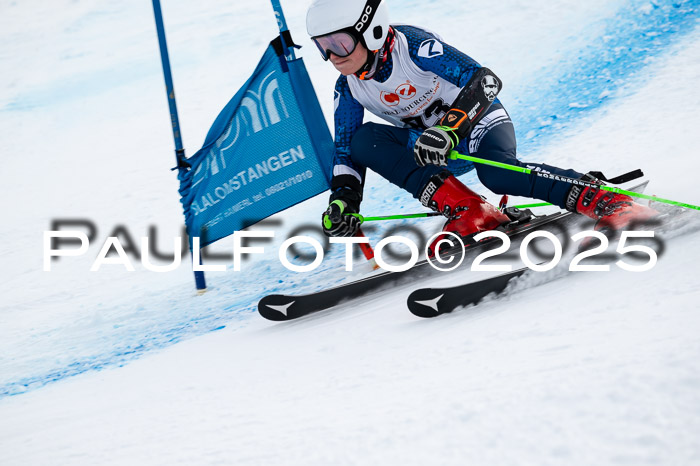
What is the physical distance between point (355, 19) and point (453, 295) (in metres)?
1.20

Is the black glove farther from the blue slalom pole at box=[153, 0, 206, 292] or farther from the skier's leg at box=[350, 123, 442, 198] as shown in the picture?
the blue slalom pole at box=[153, 0, 206, 292]

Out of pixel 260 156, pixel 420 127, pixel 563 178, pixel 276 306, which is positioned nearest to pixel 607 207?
pixel 563 178

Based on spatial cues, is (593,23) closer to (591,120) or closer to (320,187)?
(591,120)

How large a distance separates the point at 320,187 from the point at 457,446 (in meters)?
2.35

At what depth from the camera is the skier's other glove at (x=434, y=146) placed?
2.57 meters

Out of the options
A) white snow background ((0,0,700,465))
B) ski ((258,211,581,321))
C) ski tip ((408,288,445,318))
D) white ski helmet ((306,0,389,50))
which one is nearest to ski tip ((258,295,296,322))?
ski ((258,211,581,321))

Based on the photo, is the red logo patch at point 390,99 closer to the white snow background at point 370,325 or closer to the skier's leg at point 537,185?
the skier's leg at point 537,185

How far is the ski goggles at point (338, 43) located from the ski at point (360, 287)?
99 cm

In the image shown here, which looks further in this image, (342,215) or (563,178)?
(342,215)

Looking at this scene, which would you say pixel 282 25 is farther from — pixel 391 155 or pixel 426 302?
pixel 426 302

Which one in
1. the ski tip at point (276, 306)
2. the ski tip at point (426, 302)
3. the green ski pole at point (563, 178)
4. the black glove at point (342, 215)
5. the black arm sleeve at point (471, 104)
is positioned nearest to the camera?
the ski tip at point (426, 302)

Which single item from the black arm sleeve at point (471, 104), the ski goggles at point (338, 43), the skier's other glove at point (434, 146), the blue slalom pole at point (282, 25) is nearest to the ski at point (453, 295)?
the skier's other glove at point (434, 146)

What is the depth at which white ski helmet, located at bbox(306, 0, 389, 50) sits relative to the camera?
2672 millimetres

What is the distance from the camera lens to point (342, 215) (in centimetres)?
308
